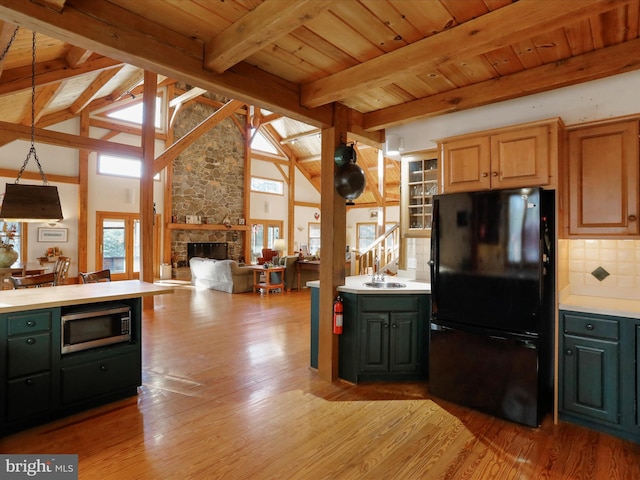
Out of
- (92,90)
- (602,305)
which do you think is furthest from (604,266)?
(92,90)

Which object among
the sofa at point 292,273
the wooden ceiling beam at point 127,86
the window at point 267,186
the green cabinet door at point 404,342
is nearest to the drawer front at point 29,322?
the green cabinet door at point 404,342

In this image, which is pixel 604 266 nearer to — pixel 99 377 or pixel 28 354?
pixel 99 377

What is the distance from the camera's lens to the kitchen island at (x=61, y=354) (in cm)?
217

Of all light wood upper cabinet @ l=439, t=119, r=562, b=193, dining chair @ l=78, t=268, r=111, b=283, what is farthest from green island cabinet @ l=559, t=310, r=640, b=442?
dining chair @ l=78, t=268, r=111, b=283

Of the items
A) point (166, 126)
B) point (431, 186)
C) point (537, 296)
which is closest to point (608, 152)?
point (537, 296)

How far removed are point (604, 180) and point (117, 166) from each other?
10.0 meters

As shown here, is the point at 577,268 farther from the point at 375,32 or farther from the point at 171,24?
the point at 171,24

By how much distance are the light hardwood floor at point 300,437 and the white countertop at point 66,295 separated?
2.60ft

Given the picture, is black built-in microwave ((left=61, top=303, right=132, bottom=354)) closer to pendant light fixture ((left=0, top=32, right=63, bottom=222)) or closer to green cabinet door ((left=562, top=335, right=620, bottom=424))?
pendant light fixture ((left=0, top=32, right=63, bottom=222))

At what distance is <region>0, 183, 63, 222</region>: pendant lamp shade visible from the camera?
11.4 ft

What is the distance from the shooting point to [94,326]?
8.32ft

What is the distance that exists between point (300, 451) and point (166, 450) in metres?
0.77

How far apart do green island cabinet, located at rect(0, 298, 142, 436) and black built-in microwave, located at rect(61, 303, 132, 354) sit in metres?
0.04

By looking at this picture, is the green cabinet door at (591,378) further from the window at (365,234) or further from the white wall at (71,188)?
the window at (365,234)
